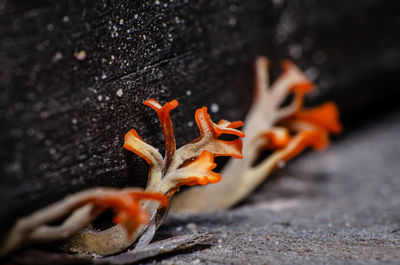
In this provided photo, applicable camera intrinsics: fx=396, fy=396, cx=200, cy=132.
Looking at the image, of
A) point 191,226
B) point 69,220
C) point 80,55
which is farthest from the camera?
point 191,226

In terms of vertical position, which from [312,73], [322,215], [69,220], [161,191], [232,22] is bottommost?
[69,220]

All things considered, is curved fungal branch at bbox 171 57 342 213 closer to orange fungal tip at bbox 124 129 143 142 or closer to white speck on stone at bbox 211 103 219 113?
white speck on stone at bbox 211 103 219 113

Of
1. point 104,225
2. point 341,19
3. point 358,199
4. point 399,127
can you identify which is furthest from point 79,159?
point 399,127

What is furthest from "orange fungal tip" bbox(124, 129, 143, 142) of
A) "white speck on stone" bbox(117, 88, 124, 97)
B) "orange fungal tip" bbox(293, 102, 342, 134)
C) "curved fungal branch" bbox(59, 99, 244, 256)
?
"orange fungal tip" bbox(293, 102, 342, 134)

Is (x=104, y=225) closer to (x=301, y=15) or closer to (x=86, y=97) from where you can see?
(x=86, y=97)

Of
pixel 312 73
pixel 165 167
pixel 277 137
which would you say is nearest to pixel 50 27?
pixel 165 167

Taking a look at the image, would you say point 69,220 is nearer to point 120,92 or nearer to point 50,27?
point 120,92
